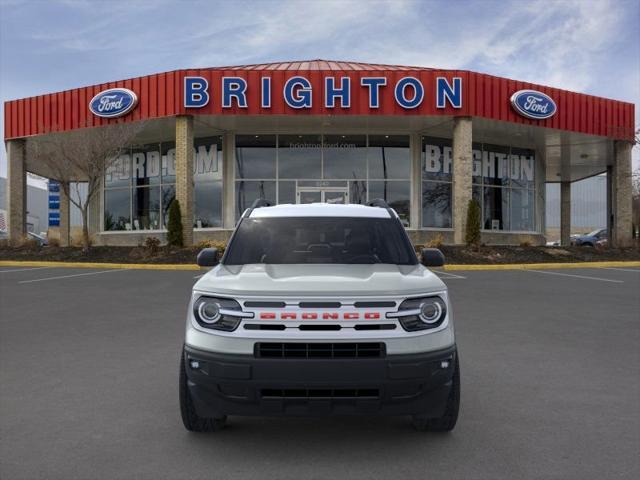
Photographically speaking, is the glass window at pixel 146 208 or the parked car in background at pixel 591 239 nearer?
the glass window at pixel 146 208

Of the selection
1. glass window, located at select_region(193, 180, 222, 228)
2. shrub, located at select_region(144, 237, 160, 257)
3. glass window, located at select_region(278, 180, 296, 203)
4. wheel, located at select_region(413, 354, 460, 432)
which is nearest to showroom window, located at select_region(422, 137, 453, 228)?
glass window, located at select_region(278, 180, 296, 203)

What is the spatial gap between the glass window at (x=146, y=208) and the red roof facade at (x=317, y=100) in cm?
466

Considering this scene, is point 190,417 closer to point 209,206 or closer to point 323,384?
point 323,384

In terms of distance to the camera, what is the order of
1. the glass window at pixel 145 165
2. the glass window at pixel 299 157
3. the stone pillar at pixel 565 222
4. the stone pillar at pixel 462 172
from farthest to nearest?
the stone pillar at pixel 565 222 < the glass window at pixel 145 165 < the glass window at pixel 299 157 < the stone pillar at pixel 462 172

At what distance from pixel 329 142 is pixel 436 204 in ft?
19.1

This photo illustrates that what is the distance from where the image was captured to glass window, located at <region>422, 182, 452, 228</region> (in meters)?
25.0

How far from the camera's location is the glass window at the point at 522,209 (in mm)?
27328

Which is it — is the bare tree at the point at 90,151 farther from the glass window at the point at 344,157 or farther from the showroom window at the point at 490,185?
the showroom window at the point at 490,185

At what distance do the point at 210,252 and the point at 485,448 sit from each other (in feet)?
8.78

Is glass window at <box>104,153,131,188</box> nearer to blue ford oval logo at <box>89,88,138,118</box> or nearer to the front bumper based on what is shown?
blue ford oval logo at <box>89,88,138,118</box>

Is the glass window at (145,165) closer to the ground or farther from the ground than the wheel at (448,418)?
farther from the ground

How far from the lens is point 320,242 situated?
4777 mm

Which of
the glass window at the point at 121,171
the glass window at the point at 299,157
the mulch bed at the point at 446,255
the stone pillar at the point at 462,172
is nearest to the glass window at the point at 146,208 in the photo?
the glass window at the point at 121,171

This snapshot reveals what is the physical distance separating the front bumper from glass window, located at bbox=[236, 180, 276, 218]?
2137cm
